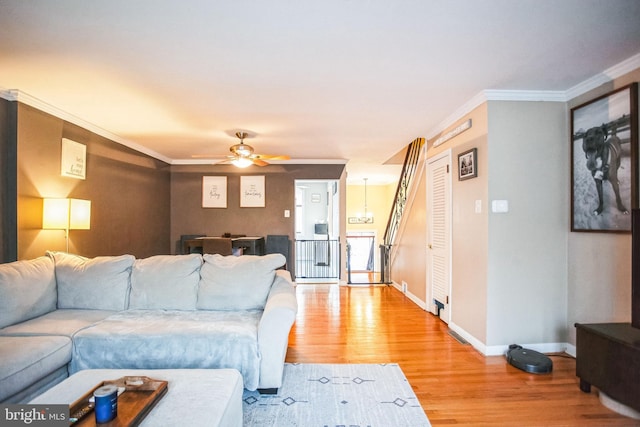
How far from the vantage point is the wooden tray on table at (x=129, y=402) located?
4.17ft

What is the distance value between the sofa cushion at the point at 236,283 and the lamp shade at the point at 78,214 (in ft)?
4.91

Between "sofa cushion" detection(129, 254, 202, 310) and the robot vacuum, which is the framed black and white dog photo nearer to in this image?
the robot vacuum

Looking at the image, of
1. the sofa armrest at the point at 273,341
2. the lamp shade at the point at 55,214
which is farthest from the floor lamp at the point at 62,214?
the sofa armrest at the point at 273,341

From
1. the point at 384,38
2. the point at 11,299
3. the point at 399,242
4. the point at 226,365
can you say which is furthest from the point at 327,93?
the point at 399,242

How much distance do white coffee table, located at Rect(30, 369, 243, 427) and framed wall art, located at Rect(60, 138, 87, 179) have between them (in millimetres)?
2826

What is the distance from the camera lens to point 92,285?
2852mm

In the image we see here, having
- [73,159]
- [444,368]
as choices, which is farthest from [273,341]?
[73,159]

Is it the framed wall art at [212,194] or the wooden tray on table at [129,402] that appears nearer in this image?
the wooden tray on table at [129,402]

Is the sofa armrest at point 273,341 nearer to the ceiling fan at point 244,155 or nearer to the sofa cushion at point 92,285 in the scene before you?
the sofa cushion at point 92,285

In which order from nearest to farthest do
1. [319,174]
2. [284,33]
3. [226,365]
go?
[284,33], [226,365], [319,174]

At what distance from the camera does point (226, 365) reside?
86.3 inches

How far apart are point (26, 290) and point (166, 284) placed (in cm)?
103

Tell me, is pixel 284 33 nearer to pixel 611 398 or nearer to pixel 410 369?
pixel 410 369

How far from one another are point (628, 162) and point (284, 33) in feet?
9.09
